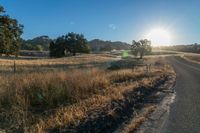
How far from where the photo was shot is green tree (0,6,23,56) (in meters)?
21.1

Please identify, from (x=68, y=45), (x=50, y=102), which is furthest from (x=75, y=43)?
(x=50, y=102)

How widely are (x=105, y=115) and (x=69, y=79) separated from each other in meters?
4.20

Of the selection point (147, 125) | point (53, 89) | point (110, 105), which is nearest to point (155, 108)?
point (110, 105)

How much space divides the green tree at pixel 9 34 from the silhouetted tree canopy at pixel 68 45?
221 ft

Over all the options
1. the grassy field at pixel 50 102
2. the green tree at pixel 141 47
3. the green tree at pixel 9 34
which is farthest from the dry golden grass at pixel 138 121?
the green tree at pixel 141 47

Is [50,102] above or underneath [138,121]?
above

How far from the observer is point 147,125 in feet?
24.1

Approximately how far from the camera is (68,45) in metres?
93.1

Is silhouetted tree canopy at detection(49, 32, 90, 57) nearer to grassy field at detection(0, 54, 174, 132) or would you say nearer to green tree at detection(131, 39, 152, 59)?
green tree at detection(131, 39, 152, 59)

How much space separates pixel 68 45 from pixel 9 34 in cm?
7094

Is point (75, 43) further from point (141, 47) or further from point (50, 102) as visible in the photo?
point (50, 102)

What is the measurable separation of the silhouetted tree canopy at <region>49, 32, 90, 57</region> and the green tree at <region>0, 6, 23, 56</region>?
221ft

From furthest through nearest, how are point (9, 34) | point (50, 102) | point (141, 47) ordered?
point (141, 47), point (9, 34), point (50, 102)

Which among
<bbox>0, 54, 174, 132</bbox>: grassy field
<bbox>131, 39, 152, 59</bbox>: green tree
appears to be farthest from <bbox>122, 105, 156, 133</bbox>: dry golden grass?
<bbox>131, 39, 152, 59</bbox>: green tree
